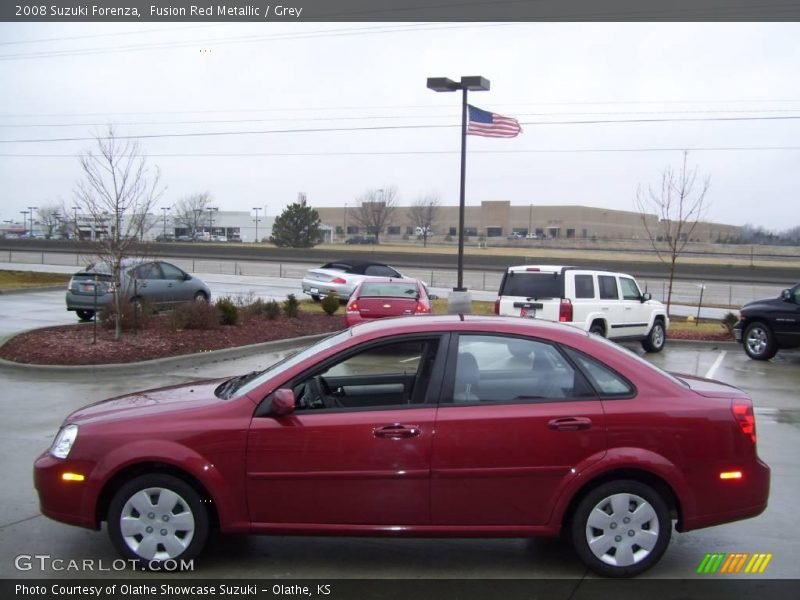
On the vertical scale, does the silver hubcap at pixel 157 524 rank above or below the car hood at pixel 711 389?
below

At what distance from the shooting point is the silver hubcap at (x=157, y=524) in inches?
181

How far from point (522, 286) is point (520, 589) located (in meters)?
10.3

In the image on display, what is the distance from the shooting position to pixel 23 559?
4875 mm

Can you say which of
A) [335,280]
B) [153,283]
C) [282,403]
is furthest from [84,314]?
[282,403]

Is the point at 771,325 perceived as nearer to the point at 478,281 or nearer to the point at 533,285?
the point at 533,285

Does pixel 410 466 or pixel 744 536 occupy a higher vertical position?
pixel 410 466

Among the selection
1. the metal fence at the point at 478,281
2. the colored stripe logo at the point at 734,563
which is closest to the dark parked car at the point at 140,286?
the colored stripe logo at the point at 734,563

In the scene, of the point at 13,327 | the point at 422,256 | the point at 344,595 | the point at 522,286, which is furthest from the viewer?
the point at 422,256

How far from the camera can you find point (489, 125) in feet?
74.8

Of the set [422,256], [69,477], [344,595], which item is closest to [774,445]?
[344,595]

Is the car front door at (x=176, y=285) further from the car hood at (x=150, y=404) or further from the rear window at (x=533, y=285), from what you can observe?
the car hood at (x=150, y=404)

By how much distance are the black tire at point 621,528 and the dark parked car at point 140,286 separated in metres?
→ 12.8

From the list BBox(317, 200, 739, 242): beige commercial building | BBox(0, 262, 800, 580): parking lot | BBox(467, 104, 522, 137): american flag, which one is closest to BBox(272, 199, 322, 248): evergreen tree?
BBox(317, 200, 739, 242): beige commercial building

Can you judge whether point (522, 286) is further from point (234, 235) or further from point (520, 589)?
point (234, 235)
